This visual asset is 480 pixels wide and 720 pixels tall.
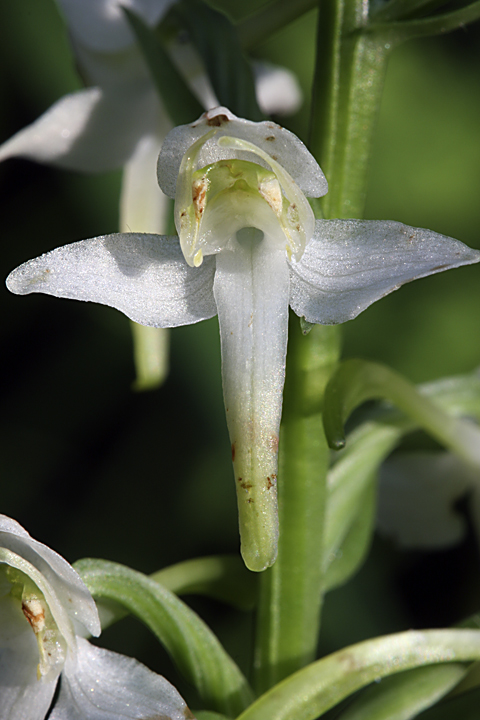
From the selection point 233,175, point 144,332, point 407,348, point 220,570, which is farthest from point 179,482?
point 233,175

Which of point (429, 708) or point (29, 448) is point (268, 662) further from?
point (29, 448)

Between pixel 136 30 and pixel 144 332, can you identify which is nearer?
pixel 136 30

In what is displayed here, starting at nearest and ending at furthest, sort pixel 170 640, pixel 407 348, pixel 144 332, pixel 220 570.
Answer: pixel 170 640 < pixel 220 570 < pixel 144 332 < pixel 407 348

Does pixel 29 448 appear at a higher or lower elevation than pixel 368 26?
lower

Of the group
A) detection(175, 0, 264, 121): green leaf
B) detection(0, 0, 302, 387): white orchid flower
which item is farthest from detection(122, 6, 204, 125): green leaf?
detection(0, 0, 302, 387): white orchid flower

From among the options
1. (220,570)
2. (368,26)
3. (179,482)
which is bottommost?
(179,482)

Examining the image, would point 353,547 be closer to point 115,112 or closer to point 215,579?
point 215,579
